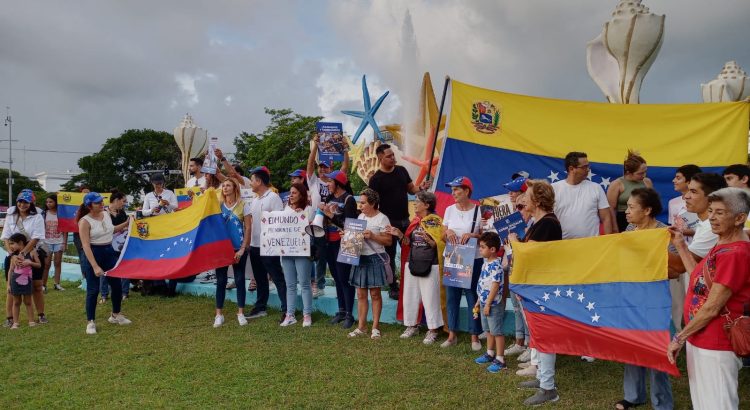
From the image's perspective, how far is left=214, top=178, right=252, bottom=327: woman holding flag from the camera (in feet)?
26.1

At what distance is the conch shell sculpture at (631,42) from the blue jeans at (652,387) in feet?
42.2

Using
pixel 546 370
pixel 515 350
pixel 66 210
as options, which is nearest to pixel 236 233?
pixel 515 350

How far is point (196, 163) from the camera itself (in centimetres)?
1031

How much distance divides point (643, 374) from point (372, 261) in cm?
328

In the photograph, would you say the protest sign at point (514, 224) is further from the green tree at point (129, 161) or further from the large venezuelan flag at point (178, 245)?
the green tree at point (129, 161)

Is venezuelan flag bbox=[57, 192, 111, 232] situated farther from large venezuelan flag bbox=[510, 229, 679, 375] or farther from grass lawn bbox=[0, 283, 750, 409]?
large venezuelan flag bbox=[510, 229, 679, 375]

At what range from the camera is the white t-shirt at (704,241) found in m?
3.55

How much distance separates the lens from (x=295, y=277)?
25.5 ft

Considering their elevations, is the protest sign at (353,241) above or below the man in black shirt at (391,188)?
below

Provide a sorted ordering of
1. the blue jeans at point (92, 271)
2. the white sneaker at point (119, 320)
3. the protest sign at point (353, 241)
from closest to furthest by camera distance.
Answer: the protest sign at point (353, 241)
the blue jeans at point (92, 271)
the white sneaker at point (119, 320)

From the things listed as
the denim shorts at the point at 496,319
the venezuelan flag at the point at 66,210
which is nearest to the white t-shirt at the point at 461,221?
the denim shorts at the point at 496,319

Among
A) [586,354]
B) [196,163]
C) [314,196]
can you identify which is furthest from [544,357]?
[196,163]

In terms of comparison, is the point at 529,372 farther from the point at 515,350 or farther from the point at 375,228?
the point at 375,228

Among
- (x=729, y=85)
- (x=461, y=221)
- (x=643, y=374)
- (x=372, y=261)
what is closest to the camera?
(x=643, y=374)
